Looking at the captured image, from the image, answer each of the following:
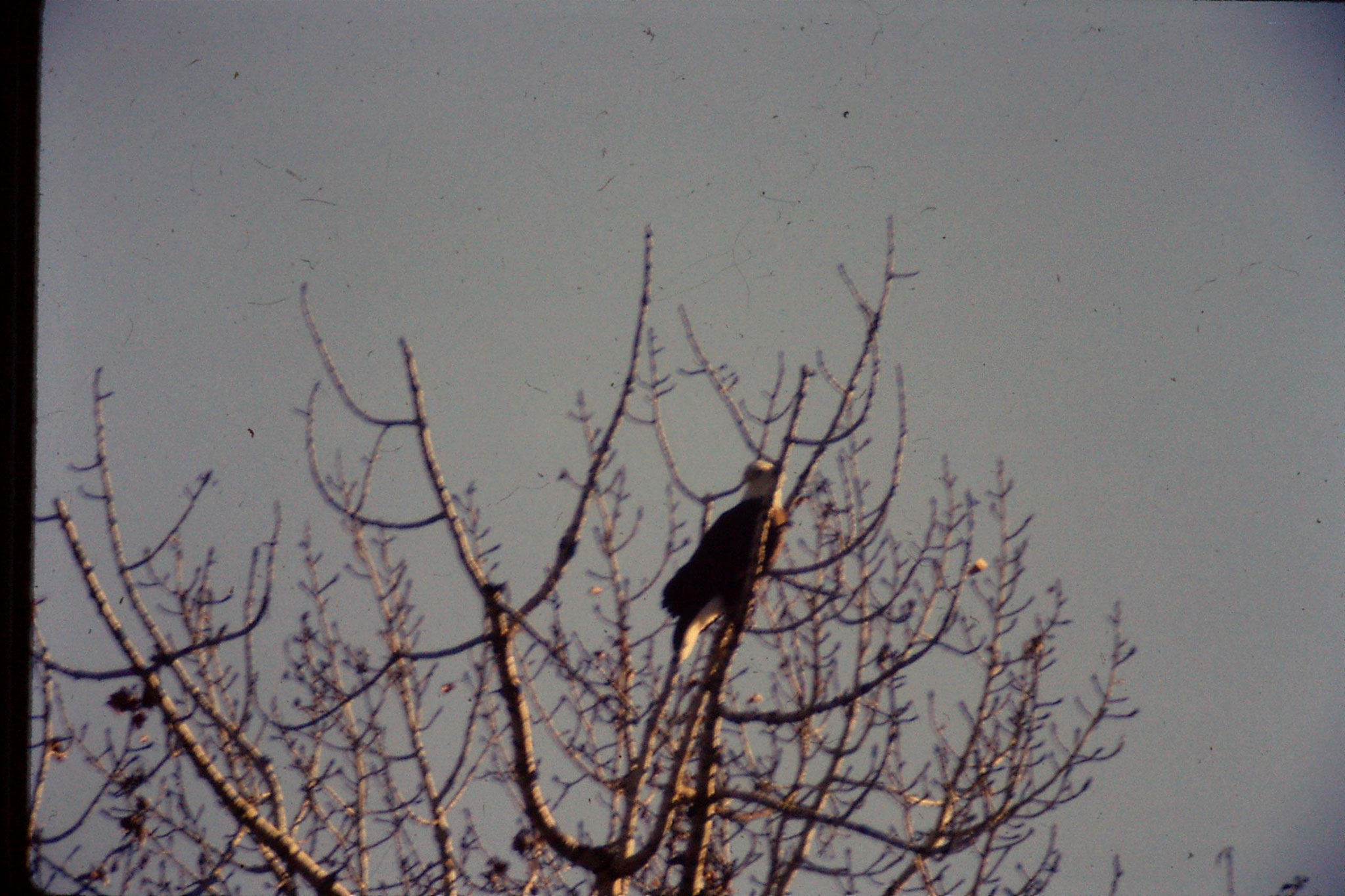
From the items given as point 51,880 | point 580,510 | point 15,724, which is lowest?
point 15,724

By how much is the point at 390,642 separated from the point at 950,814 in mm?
2026

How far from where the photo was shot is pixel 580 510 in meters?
3.07

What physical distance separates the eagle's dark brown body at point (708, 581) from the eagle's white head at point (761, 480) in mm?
163

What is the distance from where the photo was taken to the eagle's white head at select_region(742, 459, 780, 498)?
307cm

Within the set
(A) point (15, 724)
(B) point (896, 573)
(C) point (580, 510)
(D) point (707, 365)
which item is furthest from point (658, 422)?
(A) point (15, 724)

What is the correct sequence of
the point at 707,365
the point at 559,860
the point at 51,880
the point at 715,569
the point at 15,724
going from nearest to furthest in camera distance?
1. the point at 15,724
2. the point at 51,880
3. the point at 707,365
4. the point at 559,860
5. the point at 715,569

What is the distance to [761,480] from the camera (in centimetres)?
526

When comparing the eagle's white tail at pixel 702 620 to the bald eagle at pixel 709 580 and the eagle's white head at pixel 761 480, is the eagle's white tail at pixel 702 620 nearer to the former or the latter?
the bald eagle at pixel 709 580

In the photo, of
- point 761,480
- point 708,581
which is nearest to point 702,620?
point 708,581

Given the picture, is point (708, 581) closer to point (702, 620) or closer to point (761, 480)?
point (702, 620)

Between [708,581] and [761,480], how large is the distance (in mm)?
979

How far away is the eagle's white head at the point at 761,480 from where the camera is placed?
307 cm

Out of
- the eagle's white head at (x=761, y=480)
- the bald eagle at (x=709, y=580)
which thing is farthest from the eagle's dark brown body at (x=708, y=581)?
the eagle's white head at (x=761, y=480)

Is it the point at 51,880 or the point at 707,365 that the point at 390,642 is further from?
the point at 707,365
